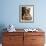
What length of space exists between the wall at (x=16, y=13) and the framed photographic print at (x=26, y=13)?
98 mm

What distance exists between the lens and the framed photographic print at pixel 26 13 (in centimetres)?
424

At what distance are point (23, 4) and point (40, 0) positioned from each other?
57 centimetres

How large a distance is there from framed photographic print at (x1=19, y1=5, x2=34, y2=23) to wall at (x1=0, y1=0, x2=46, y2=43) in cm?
10

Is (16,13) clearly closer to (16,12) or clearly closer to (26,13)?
(16,12)

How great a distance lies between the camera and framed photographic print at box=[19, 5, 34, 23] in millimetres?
4242

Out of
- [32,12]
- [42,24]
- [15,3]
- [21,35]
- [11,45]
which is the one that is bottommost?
[11,45]

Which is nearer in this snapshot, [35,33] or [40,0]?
[35,33]

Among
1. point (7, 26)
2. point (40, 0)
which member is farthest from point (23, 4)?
point (7, 26)

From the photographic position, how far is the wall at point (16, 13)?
423cm

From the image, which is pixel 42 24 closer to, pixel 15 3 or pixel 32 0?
pixel 32 0

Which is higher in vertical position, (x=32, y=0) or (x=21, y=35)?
(x=32, y=0)

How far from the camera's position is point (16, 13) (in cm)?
426

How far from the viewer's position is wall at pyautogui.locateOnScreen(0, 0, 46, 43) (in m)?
4.23

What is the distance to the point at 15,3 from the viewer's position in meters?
4.23
